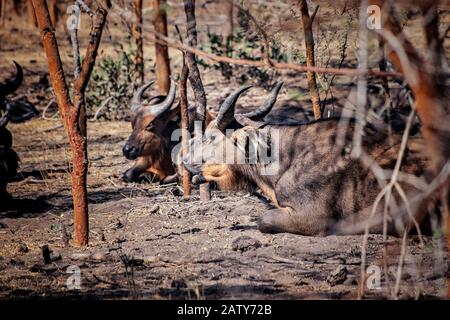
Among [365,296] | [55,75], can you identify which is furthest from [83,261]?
[365,296]

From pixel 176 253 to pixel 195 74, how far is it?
244 centimetres

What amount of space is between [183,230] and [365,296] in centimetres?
259

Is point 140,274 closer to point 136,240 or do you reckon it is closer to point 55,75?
point 136,240

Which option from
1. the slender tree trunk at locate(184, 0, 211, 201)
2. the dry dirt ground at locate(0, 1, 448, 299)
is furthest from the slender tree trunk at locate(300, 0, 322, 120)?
the dry dirt ground at locate(0, 1, 448, 299)

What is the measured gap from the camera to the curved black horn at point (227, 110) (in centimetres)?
764

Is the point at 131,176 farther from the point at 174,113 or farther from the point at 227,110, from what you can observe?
the point at 227,110

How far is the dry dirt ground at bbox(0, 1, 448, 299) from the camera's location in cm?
570

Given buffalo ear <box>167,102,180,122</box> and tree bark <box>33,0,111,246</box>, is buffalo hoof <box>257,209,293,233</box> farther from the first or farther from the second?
buffalo ear <box>167,102,180,122</box>

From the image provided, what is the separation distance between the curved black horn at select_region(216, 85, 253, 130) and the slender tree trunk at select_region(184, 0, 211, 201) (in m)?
0.55

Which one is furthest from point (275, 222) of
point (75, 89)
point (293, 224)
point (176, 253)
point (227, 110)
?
point (75, 89)

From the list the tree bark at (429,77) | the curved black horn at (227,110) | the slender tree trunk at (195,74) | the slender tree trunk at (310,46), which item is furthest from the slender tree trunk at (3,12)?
the tree bark at (429,77)

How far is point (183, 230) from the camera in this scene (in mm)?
7438

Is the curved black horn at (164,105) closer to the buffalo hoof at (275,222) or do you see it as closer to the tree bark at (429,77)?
the buffalo hoof at (275,222)
